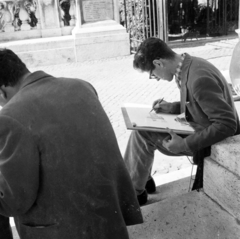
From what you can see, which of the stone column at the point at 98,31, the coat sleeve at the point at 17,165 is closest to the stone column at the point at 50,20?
the stone column at the point at 98,31

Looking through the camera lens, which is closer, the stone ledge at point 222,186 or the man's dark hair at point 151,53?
the stone ledge at point 222,186

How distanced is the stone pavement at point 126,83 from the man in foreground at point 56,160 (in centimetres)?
216

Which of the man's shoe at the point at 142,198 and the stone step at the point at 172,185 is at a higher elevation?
the man's shoe at the point at 142,198

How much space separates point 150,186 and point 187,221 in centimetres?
73

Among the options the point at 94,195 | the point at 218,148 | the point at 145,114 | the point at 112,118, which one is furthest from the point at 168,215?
the point at 112,118

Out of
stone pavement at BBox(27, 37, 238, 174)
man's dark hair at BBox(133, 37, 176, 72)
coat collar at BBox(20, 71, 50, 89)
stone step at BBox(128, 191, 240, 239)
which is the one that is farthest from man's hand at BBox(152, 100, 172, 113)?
coat collar at BBox(20, 71, 50, 89)

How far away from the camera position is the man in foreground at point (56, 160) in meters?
1.57

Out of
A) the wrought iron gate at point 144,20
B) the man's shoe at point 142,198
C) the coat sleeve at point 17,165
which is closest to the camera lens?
the coat sleeve at point 17,165

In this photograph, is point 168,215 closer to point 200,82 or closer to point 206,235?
point 206,235

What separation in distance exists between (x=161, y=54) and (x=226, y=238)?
1.27 m

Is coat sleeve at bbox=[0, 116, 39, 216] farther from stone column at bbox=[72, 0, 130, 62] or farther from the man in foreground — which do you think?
stone column at bbox=[72, 0, 130, 62]

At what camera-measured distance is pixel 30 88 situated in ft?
5.54

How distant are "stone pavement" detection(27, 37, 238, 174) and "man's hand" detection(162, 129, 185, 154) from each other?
1297 millimetres

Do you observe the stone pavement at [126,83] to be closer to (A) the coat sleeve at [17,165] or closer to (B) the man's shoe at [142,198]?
(B) the man's shoe at [142,198]
